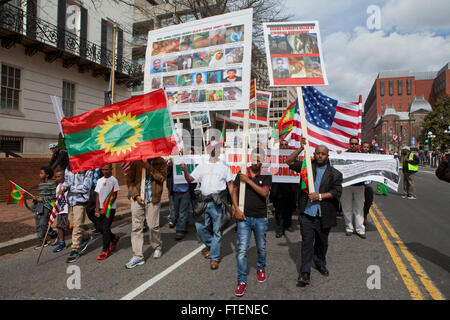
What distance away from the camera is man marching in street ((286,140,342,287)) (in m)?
4.07

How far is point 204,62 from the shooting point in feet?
17.9

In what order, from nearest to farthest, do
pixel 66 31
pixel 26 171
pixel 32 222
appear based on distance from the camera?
1. pixel 32 222
2. pixel 26 171
3. pixel 66 31

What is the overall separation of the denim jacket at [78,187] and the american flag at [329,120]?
13.9 feet

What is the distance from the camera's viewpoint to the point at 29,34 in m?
12.9

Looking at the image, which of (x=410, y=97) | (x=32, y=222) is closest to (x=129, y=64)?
(x=32, y=222)

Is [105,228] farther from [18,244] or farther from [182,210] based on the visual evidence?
[18,244]

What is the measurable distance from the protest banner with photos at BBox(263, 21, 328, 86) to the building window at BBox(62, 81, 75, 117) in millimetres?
13801

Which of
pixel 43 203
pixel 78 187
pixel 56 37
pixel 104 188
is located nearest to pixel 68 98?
pixel 56 37

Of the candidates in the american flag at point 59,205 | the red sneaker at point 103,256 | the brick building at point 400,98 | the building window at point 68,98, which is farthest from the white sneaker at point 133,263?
the brick building at point 400,98

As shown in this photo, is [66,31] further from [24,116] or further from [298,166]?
[298,166]

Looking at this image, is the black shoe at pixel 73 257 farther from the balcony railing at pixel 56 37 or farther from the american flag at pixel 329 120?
the balcony railing at pixel 56 37

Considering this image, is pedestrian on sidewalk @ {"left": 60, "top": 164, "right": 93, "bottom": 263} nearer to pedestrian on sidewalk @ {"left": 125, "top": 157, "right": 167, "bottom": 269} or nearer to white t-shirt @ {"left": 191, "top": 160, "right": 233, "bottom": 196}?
pedestrian on sidewalk @ {"left": 125, "top": 157, "right": 167, "bottom": 269}

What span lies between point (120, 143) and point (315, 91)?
11.6 ft

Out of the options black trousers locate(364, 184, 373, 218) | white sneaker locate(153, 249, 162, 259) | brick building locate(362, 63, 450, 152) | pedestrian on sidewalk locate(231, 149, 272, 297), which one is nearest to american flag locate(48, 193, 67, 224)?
white sneaker locate(153, 249, 162, 259)
